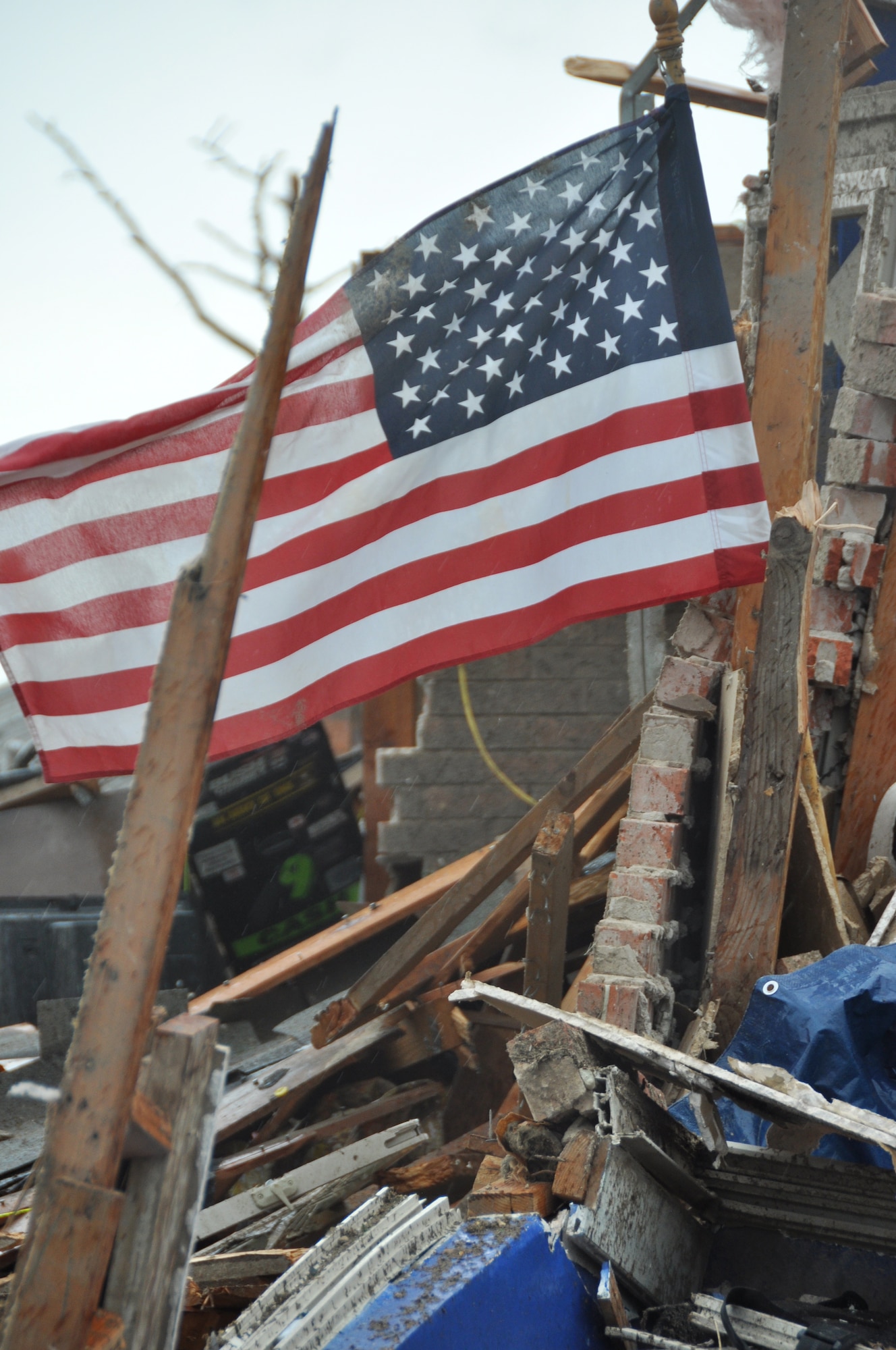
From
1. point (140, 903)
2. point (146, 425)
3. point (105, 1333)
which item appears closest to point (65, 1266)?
point (105, 1333)

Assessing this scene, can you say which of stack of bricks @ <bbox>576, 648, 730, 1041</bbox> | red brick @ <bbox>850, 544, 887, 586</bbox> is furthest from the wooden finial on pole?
red brick @ <bbox>850, 544, 887, 586</bbox>

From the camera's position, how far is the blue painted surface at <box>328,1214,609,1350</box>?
1.49 metres

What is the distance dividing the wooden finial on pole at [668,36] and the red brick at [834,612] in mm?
1769

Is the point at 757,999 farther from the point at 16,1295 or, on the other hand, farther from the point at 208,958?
the point at 208,958

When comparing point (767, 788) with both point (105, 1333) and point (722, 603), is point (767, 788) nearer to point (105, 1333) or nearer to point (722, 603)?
point (722, 603)

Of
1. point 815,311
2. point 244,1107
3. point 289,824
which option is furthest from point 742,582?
point 289,824

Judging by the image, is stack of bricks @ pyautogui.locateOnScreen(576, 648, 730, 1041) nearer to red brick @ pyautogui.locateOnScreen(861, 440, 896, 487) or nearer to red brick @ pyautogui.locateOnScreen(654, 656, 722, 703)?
red brick @ pyautogui.locateOnScreen(654, 656, 722, 703)

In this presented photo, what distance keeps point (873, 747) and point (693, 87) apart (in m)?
5.37

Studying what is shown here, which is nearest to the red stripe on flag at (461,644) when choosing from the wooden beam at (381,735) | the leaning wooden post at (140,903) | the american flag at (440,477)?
the american flag at (440,477)

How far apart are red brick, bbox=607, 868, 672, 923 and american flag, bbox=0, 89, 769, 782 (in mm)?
833

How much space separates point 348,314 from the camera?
321 cm

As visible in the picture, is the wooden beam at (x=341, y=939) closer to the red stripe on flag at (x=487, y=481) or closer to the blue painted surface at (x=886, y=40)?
the red stripe on flag at (x=487, y=481)

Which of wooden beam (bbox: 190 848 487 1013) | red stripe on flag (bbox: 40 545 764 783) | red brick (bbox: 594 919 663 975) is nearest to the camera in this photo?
red stripe on flag (bbox: 40 545 764 783)

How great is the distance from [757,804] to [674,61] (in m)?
2.05
